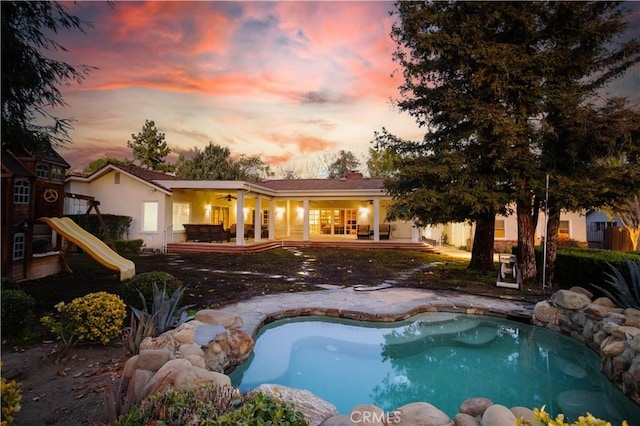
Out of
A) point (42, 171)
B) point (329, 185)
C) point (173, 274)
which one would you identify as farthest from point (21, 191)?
point (329, 185)

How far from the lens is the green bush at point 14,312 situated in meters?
4.16

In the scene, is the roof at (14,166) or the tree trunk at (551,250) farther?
the tree trunk at (551,250)

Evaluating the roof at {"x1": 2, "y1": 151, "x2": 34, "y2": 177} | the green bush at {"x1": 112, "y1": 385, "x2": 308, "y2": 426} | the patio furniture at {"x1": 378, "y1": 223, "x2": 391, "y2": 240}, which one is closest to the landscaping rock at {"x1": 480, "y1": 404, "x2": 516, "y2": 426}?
the green bush at {"x1": 112, "y1": 385, "x2": 308, "y2": 426}

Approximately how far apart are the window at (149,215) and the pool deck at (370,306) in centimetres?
1216

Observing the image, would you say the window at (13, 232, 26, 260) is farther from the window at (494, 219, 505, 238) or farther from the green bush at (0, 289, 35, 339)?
the window at (494, 219, 505, 238)

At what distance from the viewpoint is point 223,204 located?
886 inches

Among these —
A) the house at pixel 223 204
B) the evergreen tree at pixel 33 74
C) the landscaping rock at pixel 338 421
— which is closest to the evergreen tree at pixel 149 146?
the house at pixel 223 204

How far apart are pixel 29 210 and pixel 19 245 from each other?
0.82 m

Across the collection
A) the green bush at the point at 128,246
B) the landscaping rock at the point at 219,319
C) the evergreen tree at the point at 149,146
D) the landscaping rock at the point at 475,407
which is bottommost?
the landscaping rock at the point at 475,407

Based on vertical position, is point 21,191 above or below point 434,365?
above

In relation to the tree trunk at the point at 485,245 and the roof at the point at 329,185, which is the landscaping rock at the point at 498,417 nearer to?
the tree trunk at the point at 485,245

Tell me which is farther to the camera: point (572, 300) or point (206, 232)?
point (206, 232)

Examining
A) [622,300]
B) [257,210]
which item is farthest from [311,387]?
[257,210]

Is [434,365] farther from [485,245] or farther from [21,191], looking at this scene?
[21,191]
